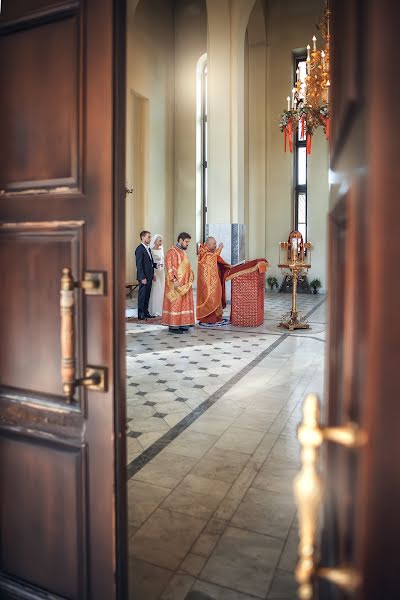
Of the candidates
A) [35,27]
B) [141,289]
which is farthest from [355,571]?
[141,289]

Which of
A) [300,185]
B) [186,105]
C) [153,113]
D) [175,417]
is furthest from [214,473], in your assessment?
[186,105]

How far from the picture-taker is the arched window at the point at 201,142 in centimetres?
1727

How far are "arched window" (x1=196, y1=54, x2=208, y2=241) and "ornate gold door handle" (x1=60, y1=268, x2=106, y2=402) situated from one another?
16.1 meters

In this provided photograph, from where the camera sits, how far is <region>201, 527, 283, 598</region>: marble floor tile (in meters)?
2.37

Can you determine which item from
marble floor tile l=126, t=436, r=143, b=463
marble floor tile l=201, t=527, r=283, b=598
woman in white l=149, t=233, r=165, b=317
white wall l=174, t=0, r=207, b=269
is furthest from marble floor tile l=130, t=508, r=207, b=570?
white wall l=174, t=0, r=207, b=269

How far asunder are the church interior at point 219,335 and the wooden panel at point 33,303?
118cm

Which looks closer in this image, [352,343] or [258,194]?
[352,343]

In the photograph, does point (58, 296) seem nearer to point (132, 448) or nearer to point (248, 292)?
point (132, 448)

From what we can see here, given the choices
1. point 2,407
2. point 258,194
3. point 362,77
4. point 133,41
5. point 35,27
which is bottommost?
point 2,407

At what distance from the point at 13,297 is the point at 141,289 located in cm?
875

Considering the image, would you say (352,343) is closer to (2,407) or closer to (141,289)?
(2,407)

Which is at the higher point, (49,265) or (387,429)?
(49,265)

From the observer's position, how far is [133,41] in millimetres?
14875

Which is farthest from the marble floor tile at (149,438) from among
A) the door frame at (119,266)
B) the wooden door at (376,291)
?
the wooden door at (376,291)
